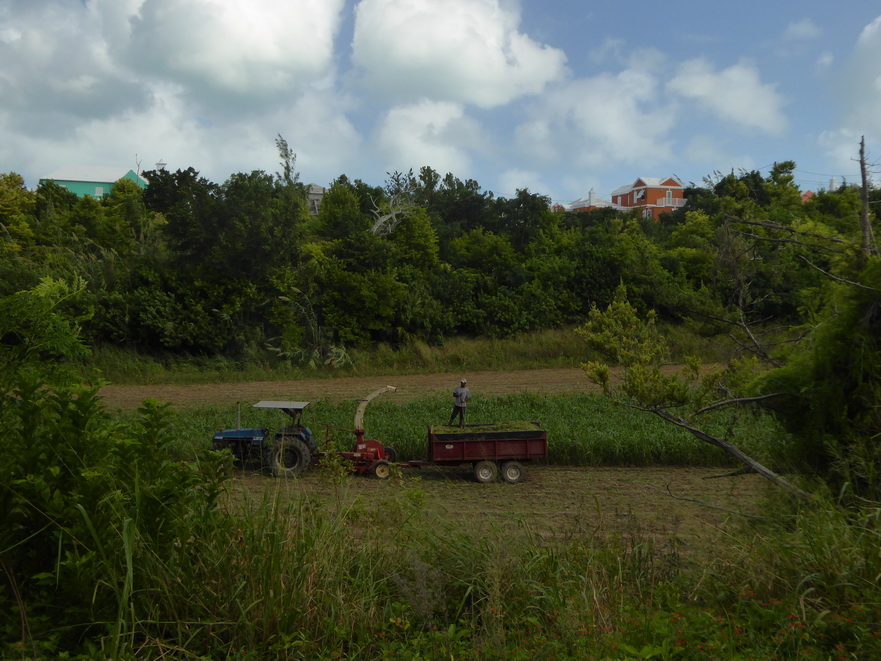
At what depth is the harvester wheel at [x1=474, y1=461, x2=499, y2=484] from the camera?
12.1m

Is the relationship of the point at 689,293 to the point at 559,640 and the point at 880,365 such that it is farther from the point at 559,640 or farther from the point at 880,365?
the point at 559,640

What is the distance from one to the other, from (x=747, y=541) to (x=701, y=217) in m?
32.2

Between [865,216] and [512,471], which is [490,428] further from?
[865,216]

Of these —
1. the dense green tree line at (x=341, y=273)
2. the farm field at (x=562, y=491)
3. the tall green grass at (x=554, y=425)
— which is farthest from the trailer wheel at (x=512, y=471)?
the dense green tree line at (x=341, y=273)

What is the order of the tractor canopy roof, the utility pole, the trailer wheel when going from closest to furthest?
the utility pole < the trailer wheel < the tractor canopy roof

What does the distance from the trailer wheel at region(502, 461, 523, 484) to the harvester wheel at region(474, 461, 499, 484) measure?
0.47 feet

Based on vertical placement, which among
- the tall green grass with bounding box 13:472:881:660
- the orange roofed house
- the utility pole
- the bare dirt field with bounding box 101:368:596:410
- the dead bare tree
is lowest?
the bare dirt field with bounding box 101:368:596:410

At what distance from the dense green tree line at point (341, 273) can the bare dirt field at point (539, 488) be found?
362cm

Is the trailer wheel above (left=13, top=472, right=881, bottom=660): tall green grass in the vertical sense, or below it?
below

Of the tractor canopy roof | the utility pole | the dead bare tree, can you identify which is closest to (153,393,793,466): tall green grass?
the tractor canopy roof

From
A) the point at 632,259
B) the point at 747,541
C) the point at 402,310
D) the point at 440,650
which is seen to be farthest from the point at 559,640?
the point at 632,259

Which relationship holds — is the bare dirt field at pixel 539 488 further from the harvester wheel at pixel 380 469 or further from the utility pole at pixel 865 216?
the utility pole at pixel 865 216

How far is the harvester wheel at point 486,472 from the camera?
12055 mm

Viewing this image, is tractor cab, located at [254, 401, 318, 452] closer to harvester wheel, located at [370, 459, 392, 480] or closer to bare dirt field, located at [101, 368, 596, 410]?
harvester wheel, located at [370, 459, 392, 480]
